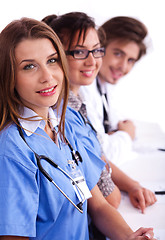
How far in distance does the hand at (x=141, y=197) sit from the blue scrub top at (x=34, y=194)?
1.05 feet

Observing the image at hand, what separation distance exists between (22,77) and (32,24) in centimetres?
18

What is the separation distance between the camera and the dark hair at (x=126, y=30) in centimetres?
180

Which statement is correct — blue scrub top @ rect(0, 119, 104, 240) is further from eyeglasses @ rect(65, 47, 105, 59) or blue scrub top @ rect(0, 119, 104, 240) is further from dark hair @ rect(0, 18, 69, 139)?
eyeglasses @ rect(65, 47, 105, 59)

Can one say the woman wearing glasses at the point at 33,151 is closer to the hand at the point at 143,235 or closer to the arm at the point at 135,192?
the hand at the point at 143,235

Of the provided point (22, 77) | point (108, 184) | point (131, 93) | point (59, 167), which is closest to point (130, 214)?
point (108, 184)

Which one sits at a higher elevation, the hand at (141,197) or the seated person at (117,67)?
the seated person at (117,67)

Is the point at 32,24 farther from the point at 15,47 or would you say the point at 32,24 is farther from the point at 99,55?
the point at 99,55

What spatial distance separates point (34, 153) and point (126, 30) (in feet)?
4.26

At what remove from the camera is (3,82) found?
2.82ft

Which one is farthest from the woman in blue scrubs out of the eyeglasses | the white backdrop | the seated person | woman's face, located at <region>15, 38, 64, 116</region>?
the white backdrop

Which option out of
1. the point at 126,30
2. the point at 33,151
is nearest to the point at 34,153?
the point at 33,151

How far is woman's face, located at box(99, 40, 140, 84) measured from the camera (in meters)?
1.82

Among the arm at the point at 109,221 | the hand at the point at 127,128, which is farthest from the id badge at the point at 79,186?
the hand at the point at 127,128

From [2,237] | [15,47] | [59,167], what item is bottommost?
[2,237]
